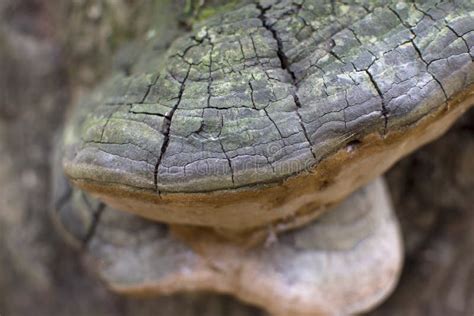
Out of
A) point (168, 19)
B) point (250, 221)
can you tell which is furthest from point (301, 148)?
point (168, 19)

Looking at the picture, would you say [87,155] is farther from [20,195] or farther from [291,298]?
[20,195]

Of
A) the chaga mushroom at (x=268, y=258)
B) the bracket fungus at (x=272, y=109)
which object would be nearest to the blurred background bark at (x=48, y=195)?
the chaga mushroom at (x=268, y=258)

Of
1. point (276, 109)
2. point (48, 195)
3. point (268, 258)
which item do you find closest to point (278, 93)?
point (276, 109)

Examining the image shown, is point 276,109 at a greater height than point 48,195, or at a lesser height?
greater

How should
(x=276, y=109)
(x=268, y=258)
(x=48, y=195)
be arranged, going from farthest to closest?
1. (x=48, y=195)
2. (x=268, y=258)
3. (x=276, y=109)

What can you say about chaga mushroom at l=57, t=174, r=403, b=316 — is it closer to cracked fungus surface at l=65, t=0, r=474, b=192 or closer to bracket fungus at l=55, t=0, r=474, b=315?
bracket fungus at l=55, t=0, r=474, b=315

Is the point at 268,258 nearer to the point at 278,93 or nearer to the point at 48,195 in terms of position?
the point at 278,93

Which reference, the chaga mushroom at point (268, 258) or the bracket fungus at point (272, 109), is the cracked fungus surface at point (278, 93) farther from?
the chaga mushroom at point (268, 258)
